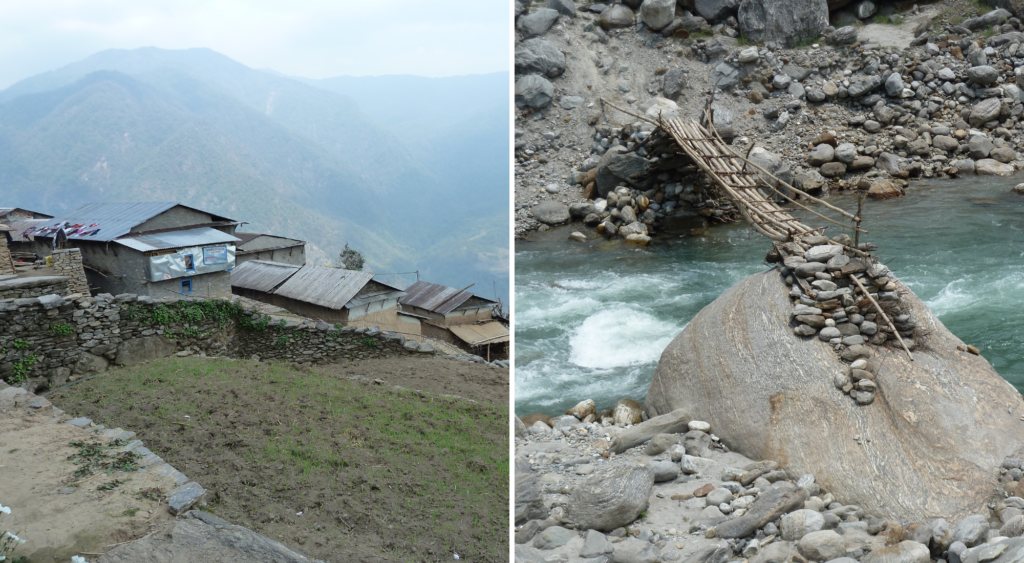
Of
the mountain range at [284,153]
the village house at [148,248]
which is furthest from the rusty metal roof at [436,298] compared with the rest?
the mountain range at [284,153]

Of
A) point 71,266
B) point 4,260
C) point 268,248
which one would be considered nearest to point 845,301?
point 71,266

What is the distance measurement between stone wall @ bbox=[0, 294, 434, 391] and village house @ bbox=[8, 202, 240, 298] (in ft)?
11.1

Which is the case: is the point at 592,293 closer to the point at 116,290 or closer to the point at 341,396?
the point at 341,396

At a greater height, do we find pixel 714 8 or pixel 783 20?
pixel 714 8

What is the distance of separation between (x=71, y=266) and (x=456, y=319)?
6.53 m

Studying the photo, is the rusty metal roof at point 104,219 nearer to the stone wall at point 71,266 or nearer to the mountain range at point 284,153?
the stone wall at point 71,266

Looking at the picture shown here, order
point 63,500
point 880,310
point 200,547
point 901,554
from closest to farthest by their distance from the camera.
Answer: point 901,554, point 200,547, point 63,500, point 880,310

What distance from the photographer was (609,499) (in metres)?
3.36

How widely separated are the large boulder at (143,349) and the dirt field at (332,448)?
65 centimetres

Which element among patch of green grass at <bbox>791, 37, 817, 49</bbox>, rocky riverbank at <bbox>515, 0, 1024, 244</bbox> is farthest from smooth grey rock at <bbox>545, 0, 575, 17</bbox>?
patch of green grass at <bbox>791, 37, 817, 49</bbox>

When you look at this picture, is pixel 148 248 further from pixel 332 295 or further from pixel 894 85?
pixel 894 85

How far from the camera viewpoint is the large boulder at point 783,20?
16125 millimetres

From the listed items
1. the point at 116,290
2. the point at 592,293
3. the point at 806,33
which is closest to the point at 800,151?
the point at 806,33

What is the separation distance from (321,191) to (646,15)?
87466 mm
